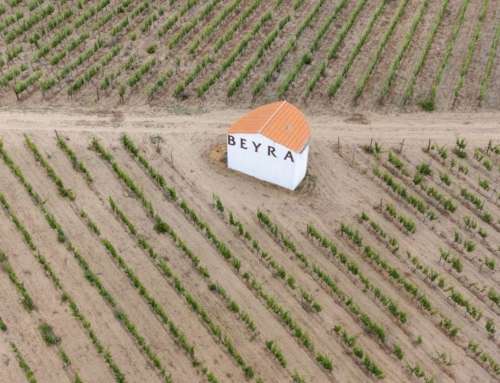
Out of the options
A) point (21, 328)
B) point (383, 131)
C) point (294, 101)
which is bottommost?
point (21, 328)

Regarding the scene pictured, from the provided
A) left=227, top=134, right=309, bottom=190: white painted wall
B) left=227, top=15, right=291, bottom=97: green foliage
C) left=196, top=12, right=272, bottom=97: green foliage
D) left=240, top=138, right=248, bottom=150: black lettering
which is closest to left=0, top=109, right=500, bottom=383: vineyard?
left=227, top=134, right=309, bottom=190: white painted wall

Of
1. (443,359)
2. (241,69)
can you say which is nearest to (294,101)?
(241,69)

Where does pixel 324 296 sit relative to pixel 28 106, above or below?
below

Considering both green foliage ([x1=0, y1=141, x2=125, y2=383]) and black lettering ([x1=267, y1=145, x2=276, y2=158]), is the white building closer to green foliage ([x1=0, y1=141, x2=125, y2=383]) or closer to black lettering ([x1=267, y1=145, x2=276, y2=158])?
black lettering ([x1=267, y1=145, x2=276, y2=158])

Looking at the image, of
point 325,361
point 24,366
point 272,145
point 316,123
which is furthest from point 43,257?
point 316,123

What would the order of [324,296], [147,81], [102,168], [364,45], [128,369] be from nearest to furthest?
[128,369] < [324,296] < [102,168] < [147,81] < [364,45]

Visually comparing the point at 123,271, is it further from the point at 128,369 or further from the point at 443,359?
the point at 443,359

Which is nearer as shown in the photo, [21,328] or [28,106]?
[21,328]
